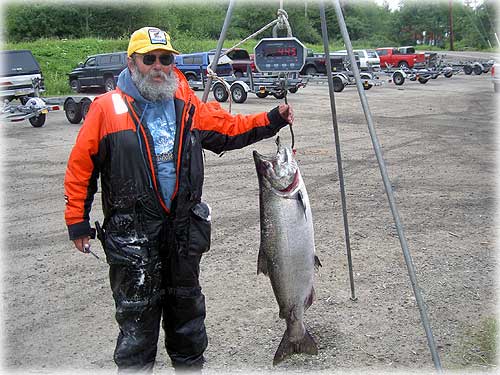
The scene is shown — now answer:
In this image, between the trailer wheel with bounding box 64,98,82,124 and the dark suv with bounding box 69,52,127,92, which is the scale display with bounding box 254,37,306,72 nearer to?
the trailer wheel with bounding box 64,98,82,124

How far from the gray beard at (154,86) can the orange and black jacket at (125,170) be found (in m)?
0.09

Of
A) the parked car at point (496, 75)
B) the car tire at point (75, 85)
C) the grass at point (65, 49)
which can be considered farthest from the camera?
the grass at point (65, 49)

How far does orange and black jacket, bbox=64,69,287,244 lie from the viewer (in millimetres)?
3195

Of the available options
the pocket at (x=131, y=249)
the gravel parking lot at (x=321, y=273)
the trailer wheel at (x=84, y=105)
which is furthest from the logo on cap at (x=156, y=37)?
the trailer wheel at (x=84, y=105)

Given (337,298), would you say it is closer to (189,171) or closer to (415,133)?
(189,171)

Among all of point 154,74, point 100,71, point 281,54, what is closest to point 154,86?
point 154,74

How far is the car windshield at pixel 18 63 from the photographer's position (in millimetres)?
19141

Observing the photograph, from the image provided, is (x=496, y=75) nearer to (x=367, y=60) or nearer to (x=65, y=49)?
(x=367, y=60)

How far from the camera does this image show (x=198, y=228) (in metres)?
3.39

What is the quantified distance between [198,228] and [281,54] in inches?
52.1

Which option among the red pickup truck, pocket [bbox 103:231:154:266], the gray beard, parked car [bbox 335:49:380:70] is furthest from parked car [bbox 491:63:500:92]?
pocket [bbox 103:231:154:266]

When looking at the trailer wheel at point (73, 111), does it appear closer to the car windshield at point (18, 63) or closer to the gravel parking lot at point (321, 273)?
the car windshield at point (18, 63)

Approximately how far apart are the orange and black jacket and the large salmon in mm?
440

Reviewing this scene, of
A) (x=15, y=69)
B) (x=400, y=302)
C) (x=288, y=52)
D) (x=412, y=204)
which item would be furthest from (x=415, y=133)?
(x=15, y=69)
